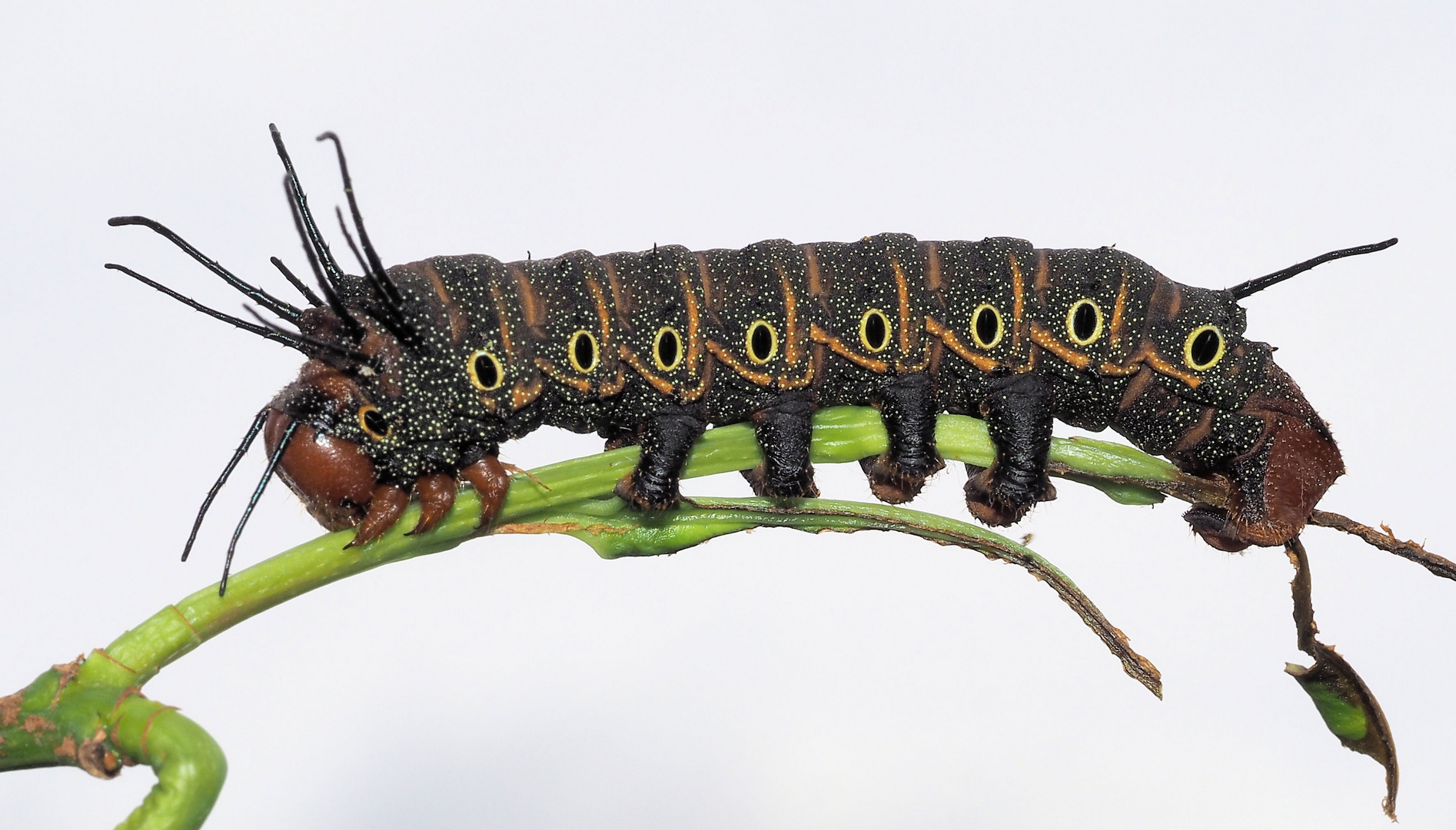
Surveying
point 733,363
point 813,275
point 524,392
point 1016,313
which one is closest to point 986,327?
point 1016,313

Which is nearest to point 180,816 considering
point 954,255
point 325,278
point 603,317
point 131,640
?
point 131,640

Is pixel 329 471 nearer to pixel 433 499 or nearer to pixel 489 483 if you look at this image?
pixel 433 499

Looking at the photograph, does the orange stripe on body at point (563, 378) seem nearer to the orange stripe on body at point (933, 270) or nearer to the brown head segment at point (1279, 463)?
the orange stripe on body at point (933, 270)

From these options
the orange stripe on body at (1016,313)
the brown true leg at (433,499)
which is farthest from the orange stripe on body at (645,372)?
the orange stripe on body at (1016,313)

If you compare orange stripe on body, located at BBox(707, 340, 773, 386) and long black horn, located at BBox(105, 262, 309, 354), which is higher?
long black horn, located at BBox(105, 262, 309, 354)

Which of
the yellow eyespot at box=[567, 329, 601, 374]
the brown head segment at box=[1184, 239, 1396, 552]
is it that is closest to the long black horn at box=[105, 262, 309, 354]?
the yellow eyespot at box=[567, 329, 601, 374]

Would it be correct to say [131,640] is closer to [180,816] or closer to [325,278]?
[180,816]

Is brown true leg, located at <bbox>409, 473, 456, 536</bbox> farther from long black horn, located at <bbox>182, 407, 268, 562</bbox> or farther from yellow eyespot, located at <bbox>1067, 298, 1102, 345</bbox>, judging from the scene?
yellow eyespot, located at <bbox>1067, 298, 1102, 345</bbox>
